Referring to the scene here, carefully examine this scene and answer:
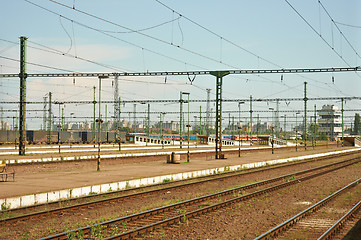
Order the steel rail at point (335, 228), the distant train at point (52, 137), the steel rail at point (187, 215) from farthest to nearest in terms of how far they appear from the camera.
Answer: the distant train at point (52, 137)
the steel rail at point (335, 228)
the steel rail at point (187, 215)

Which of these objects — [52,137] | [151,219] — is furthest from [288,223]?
[52,137]

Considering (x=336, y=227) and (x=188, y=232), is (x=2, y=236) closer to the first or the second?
(x=188, y=232)

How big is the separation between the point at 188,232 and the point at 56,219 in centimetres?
424

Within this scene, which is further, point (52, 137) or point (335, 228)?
point (52, 137)

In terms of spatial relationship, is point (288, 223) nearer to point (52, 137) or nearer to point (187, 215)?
point (187, 215)

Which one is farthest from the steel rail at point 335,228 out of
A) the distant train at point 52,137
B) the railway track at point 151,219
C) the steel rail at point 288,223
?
the distant train at point 52,137

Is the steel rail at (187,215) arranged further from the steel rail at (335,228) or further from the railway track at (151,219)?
the steel rail at (335,228)

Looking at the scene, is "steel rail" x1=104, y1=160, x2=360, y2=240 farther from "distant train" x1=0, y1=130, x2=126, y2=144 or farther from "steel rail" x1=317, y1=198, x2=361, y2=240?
"distant train" x1=0, y1=130, x2=126, y2=144

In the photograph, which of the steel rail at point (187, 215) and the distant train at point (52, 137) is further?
the distant train at point (52, 137)

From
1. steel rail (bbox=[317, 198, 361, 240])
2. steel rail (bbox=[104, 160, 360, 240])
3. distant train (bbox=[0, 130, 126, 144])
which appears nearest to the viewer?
steel rail (bbox=[104, 160, 360, 240])

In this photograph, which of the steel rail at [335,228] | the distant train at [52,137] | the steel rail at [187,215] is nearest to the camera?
the steel rail at [187,215]

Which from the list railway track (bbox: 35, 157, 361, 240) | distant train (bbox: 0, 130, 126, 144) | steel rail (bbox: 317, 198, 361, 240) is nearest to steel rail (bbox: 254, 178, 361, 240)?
steel rail (bbox: 317, 198, 361, 240)

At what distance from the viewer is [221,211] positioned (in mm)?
14203

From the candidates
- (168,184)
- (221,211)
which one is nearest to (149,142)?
(168,184)
